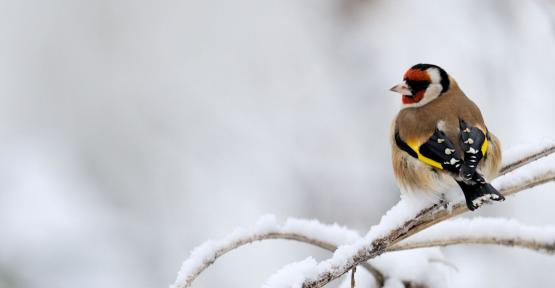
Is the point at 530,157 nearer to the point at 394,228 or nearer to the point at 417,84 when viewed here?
the point at 394,228

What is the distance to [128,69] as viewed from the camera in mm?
2986

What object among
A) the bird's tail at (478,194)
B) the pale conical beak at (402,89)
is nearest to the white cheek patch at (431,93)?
the pale conical beak at (402,89)

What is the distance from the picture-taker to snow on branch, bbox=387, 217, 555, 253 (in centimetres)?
170

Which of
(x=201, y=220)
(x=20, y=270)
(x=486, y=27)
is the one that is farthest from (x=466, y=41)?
(x=20, y=270)

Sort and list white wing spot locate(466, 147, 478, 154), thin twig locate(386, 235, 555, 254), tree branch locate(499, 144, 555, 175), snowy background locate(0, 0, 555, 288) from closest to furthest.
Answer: thin twig locate(386, 235, 555, 254)
tree branch locate(499, 144, 555, 175)
white wing spot locate(466, 147, 478, 154)
snowy background locate(0, 0, 555, 288)

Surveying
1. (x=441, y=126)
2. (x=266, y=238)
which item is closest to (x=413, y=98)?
(x=441, y=126)

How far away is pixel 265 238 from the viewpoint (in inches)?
71.2

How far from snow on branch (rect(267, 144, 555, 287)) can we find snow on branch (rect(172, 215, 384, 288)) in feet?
0.44

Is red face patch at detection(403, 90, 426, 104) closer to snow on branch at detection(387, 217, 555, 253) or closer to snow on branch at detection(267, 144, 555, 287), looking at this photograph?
snow on branch at detection(267, 144, 555, 287)

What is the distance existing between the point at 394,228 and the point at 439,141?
3.52 feet

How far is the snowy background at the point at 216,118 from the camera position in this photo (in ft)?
9.34

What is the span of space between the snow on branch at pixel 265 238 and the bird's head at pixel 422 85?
4.23 feet

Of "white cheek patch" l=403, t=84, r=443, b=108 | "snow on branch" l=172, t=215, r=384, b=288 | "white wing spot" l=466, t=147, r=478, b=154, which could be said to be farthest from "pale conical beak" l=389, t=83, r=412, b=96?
"snow on branch" l=172, t=215, r=384, b=288

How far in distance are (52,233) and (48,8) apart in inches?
36.6
